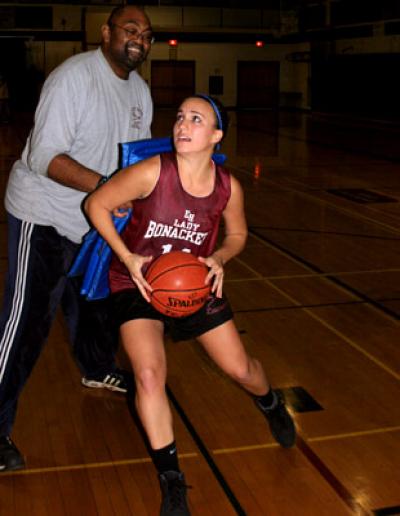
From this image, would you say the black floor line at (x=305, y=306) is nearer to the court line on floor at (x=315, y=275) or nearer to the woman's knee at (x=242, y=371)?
the court line on floor at (x=315, y=275)

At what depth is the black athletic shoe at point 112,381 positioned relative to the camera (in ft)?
11.6

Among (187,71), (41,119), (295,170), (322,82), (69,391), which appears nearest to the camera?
(41,119)

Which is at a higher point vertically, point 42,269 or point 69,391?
point 42,269

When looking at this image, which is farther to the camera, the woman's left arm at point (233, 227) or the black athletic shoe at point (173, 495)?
the woman's left arm at point (233, 227)

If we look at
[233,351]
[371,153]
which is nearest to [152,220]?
[233,351]

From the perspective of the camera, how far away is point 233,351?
262cm

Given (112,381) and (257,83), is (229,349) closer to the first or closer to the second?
(112,381)

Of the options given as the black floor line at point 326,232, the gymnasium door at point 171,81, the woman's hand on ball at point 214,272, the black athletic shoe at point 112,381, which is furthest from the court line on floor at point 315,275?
the gymnasium door at point 171,81

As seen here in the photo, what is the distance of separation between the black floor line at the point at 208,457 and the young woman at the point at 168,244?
9.2 inches

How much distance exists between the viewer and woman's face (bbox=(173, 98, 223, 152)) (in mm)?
2484

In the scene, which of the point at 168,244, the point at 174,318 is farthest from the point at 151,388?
the point at 168,244

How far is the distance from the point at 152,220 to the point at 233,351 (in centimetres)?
52

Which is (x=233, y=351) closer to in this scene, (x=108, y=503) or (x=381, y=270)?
(x=108, y=503)

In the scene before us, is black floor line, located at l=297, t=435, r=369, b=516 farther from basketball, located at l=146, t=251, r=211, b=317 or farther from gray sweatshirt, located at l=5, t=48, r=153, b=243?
gray sweatshirt, located at l=5, t=48, r=153, b=243
